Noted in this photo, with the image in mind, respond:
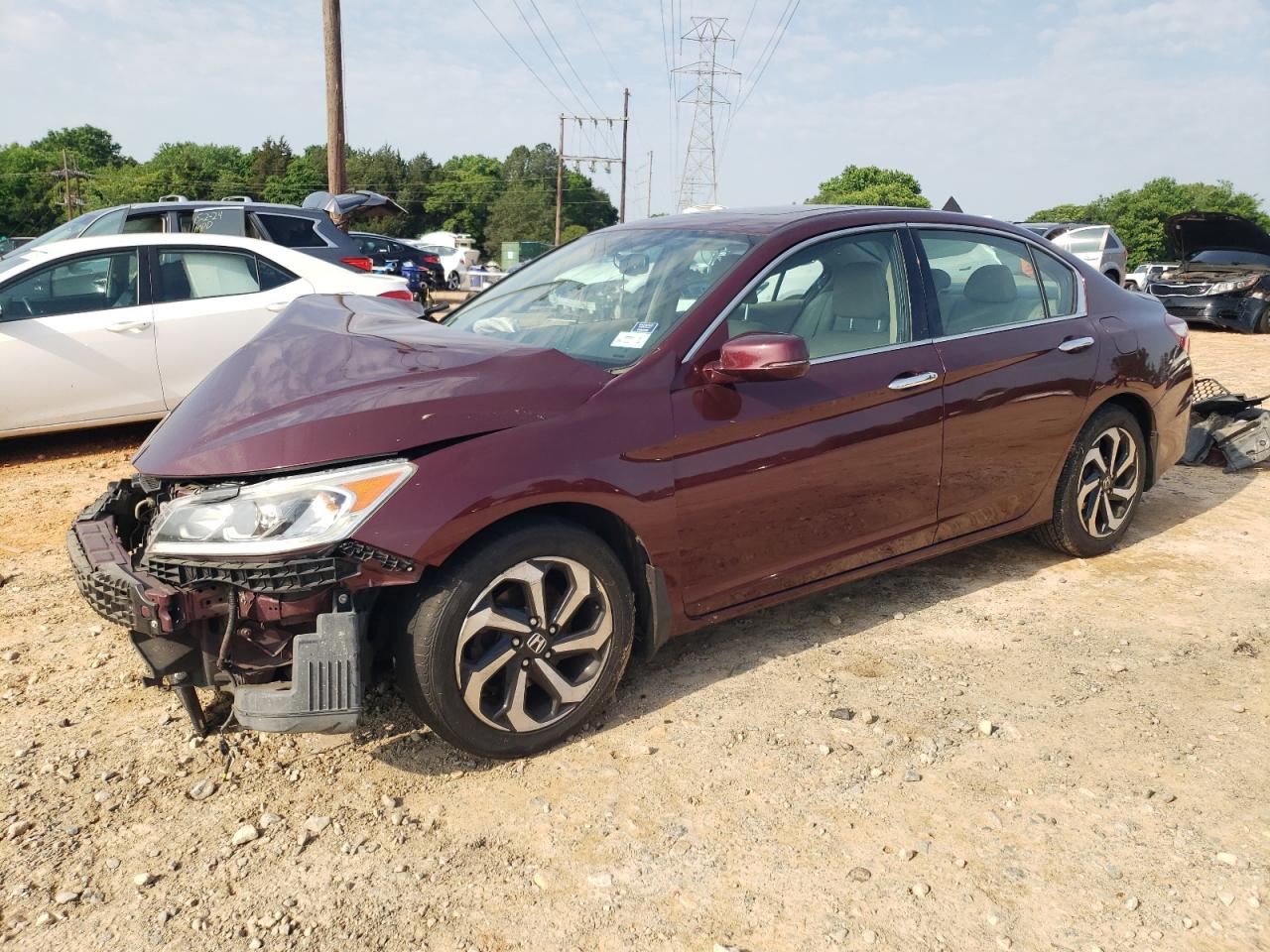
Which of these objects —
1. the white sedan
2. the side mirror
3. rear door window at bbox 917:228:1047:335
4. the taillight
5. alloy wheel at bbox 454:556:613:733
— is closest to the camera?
alloy wheel at bbox 454:556:613:733

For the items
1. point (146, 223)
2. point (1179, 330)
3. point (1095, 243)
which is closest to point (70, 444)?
point (146, 223)

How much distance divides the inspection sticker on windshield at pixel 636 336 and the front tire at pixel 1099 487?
87.9 inches

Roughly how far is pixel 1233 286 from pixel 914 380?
14501 mm

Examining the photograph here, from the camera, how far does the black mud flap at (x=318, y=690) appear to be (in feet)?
8.54

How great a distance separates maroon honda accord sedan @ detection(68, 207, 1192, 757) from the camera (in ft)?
8.70

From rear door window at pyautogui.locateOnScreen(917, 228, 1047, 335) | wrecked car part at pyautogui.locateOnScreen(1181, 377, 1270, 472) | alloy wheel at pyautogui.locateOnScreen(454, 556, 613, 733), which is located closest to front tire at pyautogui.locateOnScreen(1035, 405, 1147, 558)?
rear door window at pyautogui.locateOnScreen(917, 228, 1047, 335)

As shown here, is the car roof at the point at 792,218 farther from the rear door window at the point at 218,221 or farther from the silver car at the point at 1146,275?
the silver car at the point at 1146,275

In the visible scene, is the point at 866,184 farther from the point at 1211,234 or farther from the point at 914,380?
the point at 914,380

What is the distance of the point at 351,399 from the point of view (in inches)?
111

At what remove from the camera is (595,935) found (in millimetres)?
2320

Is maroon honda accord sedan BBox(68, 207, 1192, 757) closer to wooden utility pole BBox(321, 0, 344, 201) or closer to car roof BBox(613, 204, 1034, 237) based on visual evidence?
car roof BBox(613, 204, 1034, 237)

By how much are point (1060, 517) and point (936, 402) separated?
1182mm

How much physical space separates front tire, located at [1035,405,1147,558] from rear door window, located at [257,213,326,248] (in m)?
6.90

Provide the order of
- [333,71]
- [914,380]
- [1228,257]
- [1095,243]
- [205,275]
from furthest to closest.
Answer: [1095,243] → [1228,257] → [333,71] → [205,275] → [914,380]
